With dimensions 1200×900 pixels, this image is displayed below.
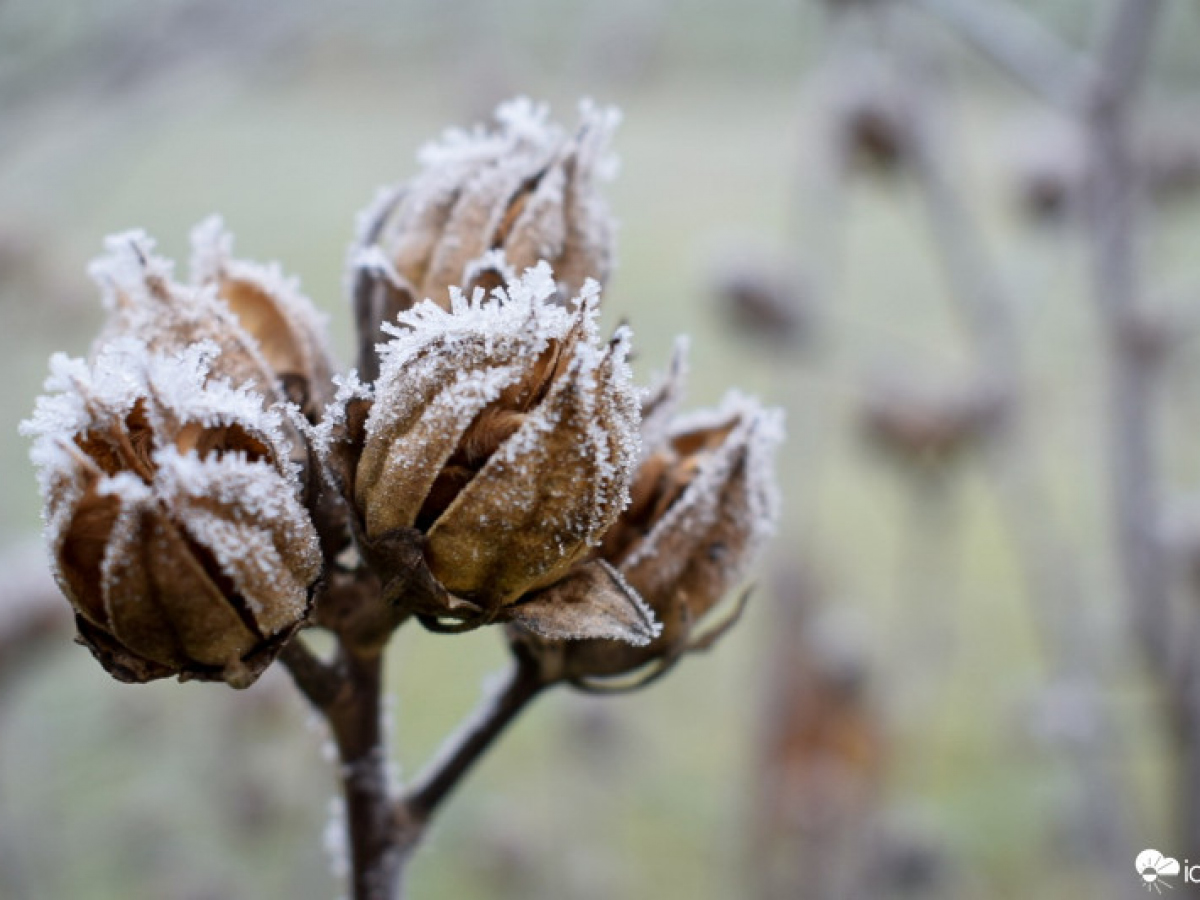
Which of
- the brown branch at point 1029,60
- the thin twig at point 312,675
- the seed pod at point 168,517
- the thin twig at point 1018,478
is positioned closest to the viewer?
the seed pod at point 168,517

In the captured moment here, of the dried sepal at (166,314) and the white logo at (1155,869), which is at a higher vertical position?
the dried sepal at (166,314)

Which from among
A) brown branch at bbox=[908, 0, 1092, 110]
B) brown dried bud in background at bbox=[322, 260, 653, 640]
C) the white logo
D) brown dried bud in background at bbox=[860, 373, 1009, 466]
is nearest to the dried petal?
brown dried bud in background at bbox=[322, 260, 653, 640]

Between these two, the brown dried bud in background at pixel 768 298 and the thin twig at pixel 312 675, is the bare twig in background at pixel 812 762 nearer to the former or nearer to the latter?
the brown dried bud in background at pixel 768 298

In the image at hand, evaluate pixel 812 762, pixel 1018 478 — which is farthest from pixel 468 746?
pixel 812 762

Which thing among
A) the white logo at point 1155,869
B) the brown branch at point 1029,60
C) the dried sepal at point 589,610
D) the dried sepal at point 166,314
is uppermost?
the dried sepal at point 166,314

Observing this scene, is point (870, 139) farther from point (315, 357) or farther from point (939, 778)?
point (939, 778)

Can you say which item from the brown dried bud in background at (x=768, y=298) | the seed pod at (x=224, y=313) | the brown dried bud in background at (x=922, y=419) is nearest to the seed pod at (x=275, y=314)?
the seed pod at (x=224, y=313)
